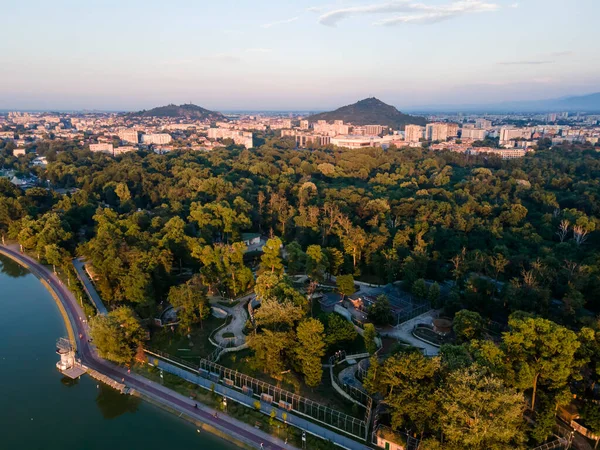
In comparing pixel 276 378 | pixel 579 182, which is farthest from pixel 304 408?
pixel 579 182

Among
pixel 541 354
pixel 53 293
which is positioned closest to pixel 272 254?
pixel 53 293

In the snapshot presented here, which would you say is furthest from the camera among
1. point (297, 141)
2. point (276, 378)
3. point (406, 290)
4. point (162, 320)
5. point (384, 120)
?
point (384, 120)

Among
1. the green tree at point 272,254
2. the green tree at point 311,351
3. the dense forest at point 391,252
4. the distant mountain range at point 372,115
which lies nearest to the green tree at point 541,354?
the dense forest at point 391,252

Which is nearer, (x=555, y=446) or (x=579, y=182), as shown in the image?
(x=555, y=446)

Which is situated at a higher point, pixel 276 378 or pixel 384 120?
pixel 384 120

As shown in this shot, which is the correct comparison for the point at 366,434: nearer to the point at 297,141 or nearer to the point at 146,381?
the point at 146,381

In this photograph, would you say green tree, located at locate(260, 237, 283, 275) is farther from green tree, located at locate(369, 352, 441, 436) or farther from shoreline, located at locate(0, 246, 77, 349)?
green tree, located at locate(369, 352, 441, 436)

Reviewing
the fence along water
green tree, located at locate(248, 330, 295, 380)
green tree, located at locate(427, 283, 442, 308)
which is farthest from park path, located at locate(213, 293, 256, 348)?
green tree, located at locate(427, 283, 442, 308)
